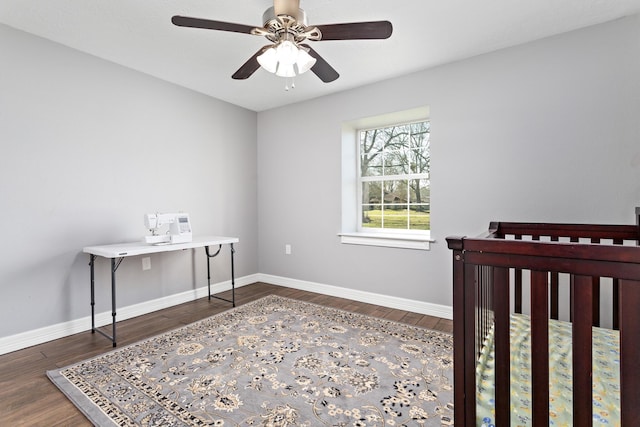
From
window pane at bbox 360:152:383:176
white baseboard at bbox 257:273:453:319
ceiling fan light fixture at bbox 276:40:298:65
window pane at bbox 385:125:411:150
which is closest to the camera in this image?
ceiling fan light fixture at bbox 276:40:298:65

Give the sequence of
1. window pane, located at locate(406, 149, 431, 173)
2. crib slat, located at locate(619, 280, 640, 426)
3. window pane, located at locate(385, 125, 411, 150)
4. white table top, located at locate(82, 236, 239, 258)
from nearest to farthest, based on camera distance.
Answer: crib slat, located at locate(619, 280, 640, 426), white table top, located at locate(82, 236, 239, 258), window pane, located at locate(406, 149, 431, 173), window pane, located at locate(385, 125, 411, 150)

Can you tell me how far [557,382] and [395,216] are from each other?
7.74 feet

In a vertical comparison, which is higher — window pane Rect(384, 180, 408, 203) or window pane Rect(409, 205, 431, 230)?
window pane Rect(384, 180, 408, 203)

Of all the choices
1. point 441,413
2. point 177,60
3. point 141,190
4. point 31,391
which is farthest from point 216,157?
point 441,413

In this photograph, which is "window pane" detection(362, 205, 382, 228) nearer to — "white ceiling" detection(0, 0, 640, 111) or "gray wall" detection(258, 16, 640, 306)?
"gray wall" detection(258, 16, 640, 306)

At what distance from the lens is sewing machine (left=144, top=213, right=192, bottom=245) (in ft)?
8.70

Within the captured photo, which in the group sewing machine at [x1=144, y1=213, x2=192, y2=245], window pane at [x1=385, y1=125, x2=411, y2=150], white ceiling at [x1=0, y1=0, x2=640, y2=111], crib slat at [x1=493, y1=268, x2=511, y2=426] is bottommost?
crib slat at [x1=493, y1=268, x2=511, y2=426]

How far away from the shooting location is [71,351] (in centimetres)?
222

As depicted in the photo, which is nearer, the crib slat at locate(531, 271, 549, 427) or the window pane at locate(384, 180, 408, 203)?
the crib slat at locate(531, 271, 549, 427)

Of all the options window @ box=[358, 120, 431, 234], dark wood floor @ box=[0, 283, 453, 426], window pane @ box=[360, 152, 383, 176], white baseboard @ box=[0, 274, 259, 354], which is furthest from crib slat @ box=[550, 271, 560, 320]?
white baseboard @ box=[0, 274, 259, 354]

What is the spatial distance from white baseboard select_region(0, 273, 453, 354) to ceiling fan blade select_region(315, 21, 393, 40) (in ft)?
7.59

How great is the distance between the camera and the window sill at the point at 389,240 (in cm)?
298

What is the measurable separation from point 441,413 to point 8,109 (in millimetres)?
3350

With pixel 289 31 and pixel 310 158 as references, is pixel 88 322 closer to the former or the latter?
pixel 310 158
